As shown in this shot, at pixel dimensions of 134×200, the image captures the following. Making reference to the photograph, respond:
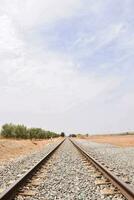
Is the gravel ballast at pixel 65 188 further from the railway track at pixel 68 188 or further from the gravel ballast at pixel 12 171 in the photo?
the gravel ballast at pixel 12 171

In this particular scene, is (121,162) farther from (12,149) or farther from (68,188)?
(12,149)

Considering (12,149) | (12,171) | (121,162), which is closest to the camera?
(12,171)

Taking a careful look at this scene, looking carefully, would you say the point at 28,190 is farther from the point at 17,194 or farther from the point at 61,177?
the point at 61,177

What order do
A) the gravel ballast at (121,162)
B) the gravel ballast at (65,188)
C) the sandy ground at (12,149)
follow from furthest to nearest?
the sandy ground at (12,149)
the gravel ballast at (121,162)
the gravel ballast at (65,188)

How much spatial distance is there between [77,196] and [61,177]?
3.22 meters

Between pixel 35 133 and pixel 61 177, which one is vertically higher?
pixel 35 133

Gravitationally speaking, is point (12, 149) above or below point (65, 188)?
above

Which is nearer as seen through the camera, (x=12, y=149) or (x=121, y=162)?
(x=121, y=162)

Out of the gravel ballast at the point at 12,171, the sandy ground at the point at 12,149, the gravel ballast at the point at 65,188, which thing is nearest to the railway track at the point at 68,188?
the gravel ballast at the point at 65,188

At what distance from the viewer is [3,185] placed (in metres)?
9.30

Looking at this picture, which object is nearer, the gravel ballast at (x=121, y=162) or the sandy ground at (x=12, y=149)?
the gravel ballast at (x=121, y=162)

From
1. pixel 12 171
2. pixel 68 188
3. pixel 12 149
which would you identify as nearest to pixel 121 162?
pixel 12 171

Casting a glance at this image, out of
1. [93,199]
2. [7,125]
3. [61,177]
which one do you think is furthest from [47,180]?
[7,125]

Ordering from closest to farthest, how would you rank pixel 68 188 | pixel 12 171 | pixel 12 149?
pixel 68 188 → pixel 12 171 → pixel 12 149
